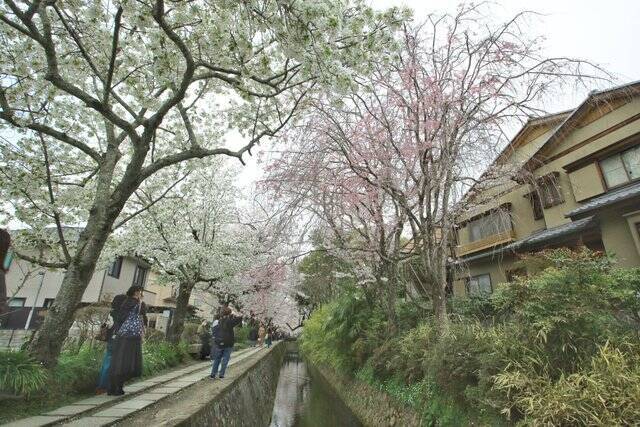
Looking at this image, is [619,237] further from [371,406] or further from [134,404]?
[134,404]

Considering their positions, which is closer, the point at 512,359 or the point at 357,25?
the point at 357,25

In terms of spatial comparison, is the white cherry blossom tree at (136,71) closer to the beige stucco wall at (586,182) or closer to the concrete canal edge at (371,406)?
the concrete canal edge at (371,406)

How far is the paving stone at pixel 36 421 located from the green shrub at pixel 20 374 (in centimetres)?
55

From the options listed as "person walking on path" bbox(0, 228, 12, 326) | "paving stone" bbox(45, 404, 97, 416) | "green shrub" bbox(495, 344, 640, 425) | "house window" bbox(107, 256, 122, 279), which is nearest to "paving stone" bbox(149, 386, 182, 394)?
"paving stone" bbox(45, 404, 97, 416)

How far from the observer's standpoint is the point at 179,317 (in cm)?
1378

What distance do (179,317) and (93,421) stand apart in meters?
9.73

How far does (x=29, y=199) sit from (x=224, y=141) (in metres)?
5.19

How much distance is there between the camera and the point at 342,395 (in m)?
15.1

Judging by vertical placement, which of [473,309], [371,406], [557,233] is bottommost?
[371,406]

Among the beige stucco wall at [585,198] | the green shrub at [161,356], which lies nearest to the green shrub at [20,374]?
the green shrub at [161,356]

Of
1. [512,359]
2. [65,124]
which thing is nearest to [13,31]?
[65,124]

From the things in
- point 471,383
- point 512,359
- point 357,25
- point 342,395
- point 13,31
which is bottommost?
point 342,395

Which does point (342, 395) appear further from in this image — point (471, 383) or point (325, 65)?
point (325, 65)

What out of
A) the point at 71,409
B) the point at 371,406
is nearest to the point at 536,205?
the point at 371,406
